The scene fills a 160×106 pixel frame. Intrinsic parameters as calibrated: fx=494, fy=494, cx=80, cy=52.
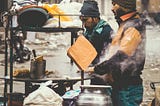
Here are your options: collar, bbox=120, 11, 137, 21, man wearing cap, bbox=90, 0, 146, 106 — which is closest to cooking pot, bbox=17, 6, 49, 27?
man wearing cap, bbox=90, 0, 146, 106

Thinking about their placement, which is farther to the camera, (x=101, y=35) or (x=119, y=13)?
(x=101, y=35)

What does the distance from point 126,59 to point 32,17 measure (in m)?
1.68

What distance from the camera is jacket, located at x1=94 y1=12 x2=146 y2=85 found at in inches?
178

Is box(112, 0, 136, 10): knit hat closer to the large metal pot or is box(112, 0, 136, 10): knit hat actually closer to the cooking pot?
the large metal pot

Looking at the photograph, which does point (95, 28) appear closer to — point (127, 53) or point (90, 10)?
point (90, 10)

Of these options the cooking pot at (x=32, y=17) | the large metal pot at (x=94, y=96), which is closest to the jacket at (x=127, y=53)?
the large metal pot at (x=94, y=96)

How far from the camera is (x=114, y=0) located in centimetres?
477

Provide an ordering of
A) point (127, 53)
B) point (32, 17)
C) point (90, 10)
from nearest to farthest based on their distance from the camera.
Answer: point (127, 53), point (90, 10), point (32, 17)

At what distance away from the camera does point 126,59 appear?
14.9 feet

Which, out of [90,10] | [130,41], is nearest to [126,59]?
[130,41]

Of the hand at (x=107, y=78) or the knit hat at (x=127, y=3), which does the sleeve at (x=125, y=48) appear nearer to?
the hand at (x=107, y=78)

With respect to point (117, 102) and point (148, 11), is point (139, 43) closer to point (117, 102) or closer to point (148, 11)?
point (117, 102)

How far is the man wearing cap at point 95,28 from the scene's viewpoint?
5.50 m

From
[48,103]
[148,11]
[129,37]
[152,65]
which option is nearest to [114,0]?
[129,37]
